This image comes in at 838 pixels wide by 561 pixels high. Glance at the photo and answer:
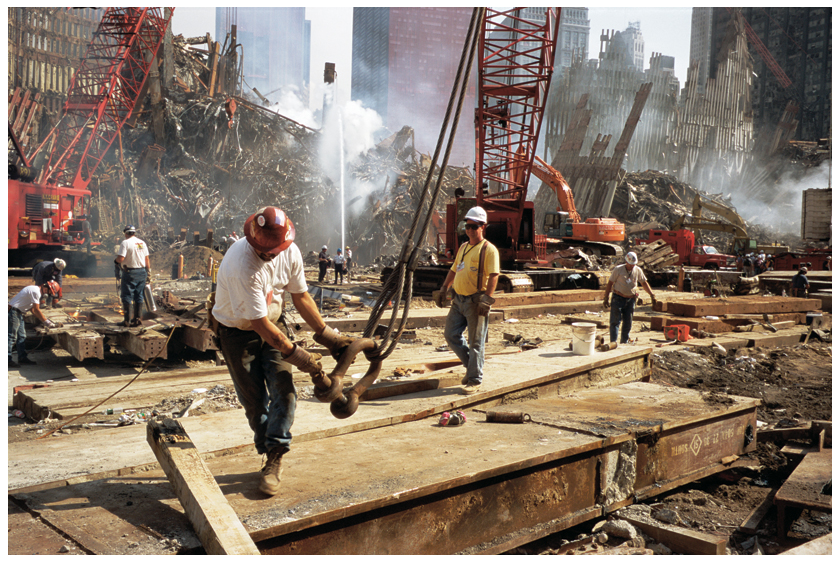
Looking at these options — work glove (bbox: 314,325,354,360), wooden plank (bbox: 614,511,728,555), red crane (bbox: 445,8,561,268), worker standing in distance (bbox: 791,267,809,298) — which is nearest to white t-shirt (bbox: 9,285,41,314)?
work glove (bbox: 314,325,354,360)

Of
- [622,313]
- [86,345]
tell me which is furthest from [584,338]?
[86,345]

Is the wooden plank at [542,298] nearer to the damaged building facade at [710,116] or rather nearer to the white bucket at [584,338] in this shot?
the white bucket at [584,338]

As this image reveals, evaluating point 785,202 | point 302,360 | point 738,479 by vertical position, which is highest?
point 785,202

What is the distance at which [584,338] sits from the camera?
6.27 m

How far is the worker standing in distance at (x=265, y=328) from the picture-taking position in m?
3.07

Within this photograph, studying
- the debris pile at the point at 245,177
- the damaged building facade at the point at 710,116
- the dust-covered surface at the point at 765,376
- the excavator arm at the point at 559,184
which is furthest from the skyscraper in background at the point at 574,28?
the dust-covered surface at the point at 765,376

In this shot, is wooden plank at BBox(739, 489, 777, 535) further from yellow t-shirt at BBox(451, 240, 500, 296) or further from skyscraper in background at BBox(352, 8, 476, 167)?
skyscraper in background at BBox(352, 8, 476, 167)

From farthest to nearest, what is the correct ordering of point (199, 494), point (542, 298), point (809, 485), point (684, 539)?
point (542, 298), point (809, 485), point (684, 539), point (199, 494)

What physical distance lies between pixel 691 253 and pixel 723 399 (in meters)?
21.7

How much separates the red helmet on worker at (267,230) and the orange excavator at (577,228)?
62.6 feet

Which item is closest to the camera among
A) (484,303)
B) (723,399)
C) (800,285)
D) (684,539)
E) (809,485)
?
(684,539)

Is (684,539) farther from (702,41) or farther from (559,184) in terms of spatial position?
(702,41)

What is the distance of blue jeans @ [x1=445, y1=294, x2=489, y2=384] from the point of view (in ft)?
17.0
